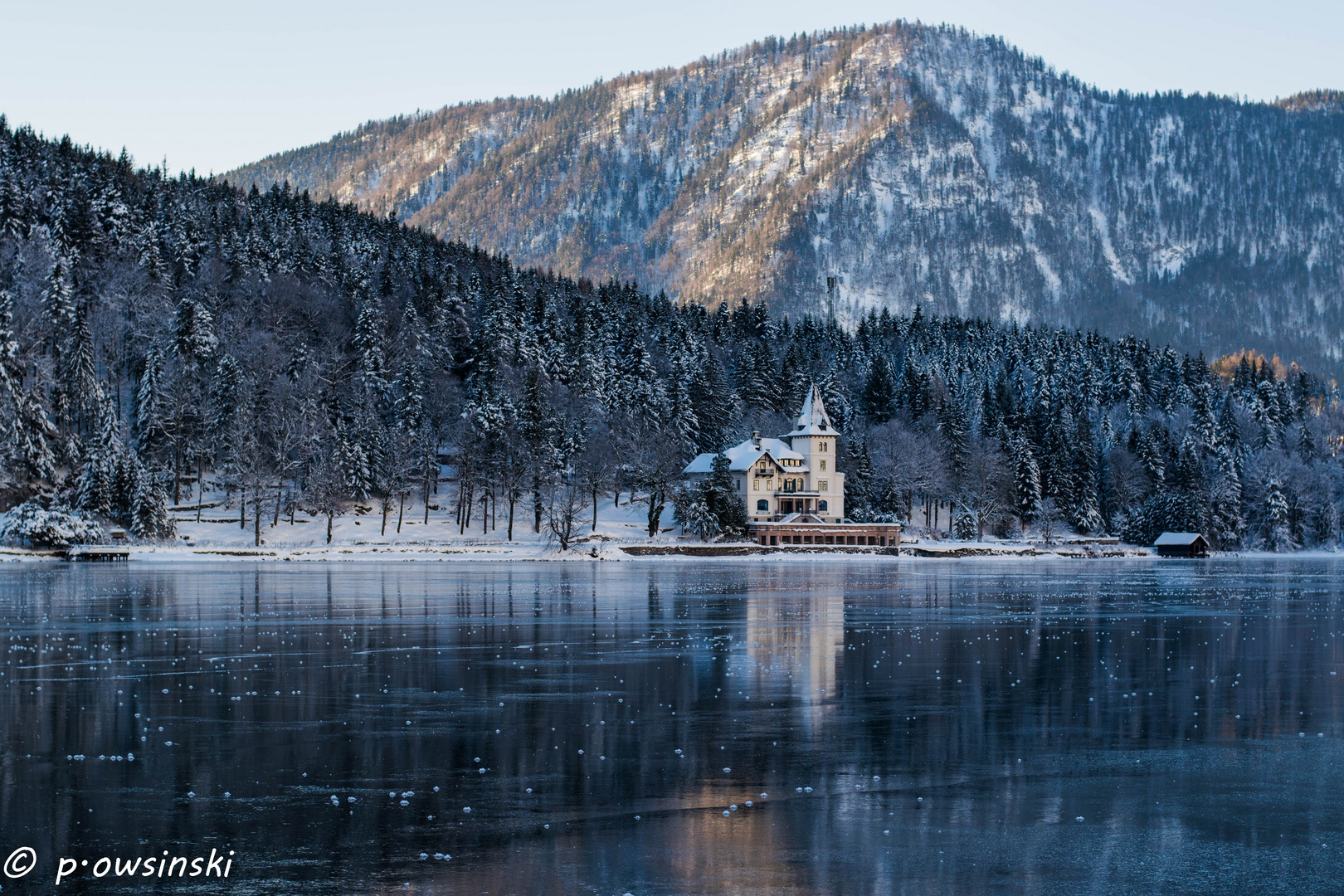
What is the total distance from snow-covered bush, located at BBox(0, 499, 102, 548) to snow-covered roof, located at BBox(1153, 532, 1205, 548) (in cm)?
9918

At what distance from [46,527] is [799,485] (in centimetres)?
7174

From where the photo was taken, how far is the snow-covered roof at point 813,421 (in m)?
131

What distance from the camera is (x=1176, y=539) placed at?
125312 millimetres

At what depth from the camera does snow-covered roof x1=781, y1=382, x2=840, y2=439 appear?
429 feet

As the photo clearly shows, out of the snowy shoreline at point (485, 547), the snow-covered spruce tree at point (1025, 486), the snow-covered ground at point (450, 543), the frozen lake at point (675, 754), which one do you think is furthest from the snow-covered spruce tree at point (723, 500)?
the frozen lake at point (675, 754)

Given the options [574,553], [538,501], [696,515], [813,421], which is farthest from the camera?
[813,421]

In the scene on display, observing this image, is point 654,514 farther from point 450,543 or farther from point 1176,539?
point 1176,539

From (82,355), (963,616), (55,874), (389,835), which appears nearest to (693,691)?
(389,835)

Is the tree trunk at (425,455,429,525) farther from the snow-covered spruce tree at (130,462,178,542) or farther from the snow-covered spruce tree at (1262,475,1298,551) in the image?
the snow-covered spruce tree at (1262,475,1298,551)

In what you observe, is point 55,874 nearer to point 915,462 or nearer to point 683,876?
point 683,876

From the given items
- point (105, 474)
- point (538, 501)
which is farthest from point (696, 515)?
point (105, 474)

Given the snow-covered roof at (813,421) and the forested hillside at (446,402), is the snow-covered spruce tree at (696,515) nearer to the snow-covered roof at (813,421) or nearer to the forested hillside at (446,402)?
the forested hillside at (446,402)

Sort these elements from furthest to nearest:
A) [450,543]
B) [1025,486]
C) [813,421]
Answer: [1025,486] < [813,421] < [450,543]

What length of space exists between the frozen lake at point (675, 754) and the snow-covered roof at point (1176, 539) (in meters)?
91.6
